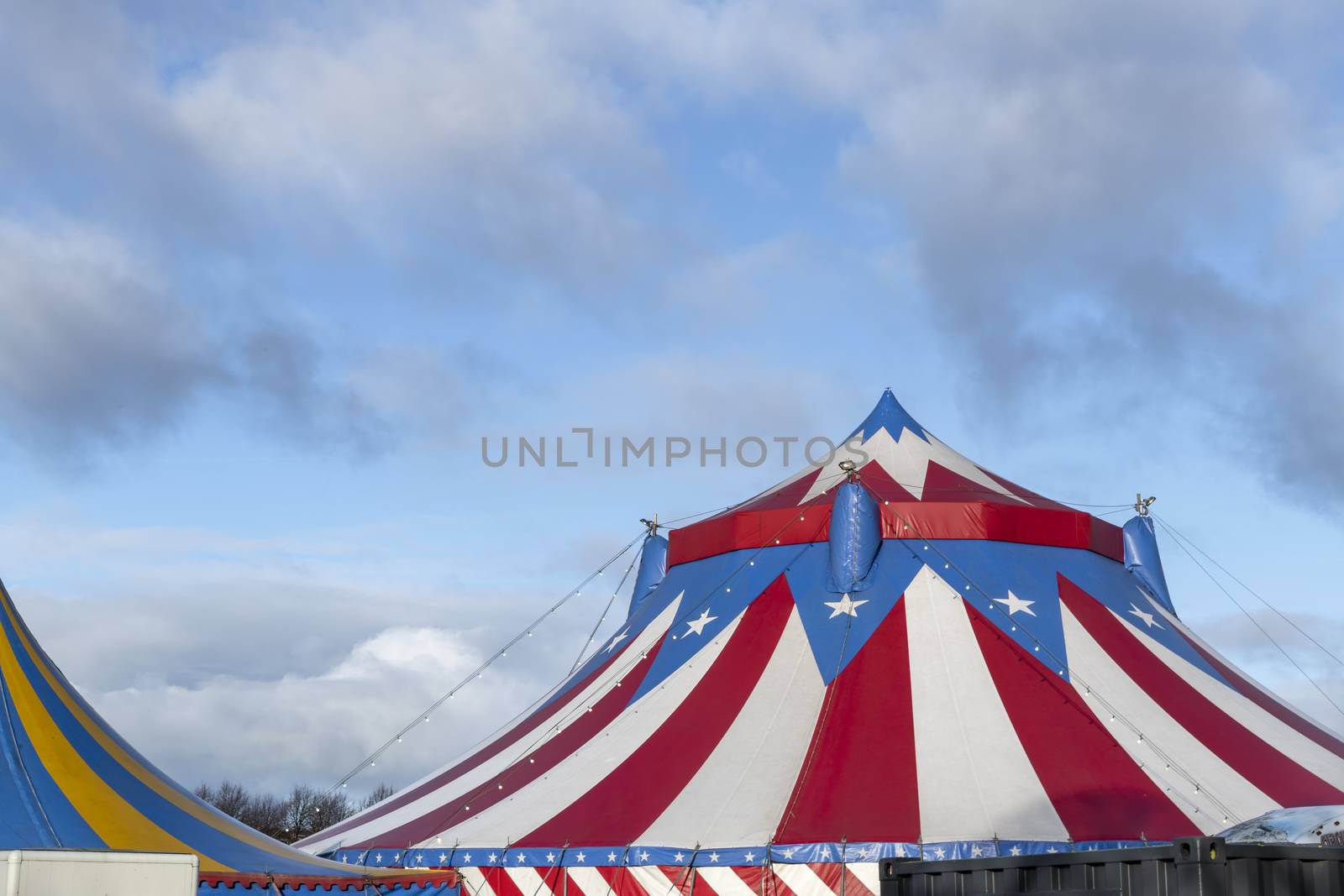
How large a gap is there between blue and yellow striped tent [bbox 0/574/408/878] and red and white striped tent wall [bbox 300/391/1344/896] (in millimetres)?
1392

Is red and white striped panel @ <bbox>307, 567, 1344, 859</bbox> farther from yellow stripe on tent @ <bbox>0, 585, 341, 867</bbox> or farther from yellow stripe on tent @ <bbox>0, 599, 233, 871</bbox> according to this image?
yellow stripe on tent @ <bbox>0, 599, 233, 871</bbox>

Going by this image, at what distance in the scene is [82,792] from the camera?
22.8ft

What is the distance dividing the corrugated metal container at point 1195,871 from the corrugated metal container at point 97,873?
291 cm

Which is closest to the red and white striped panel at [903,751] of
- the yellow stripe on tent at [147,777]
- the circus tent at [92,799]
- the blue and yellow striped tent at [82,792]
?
the yellow stripe on tent at [147,777]

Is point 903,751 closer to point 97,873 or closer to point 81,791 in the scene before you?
point 81,791

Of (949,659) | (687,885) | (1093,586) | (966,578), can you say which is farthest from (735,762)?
(1093,586)

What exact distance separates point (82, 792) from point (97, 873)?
2.08 m

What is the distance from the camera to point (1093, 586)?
34.1 feet

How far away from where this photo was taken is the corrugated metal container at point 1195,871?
426 centimetres

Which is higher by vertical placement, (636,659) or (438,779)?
(636,659)

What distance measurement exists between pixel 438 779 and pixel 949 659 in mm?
3738

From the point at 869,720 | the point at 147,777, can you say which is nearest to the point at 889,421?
the point at 869,720

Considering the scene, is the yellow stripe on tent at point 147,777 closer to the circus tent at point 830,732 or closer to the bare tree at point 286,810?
the circus tent at point 830,732

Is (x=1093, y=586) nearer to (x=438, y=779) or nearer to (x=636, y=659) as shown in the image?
(x=636, y=659)
